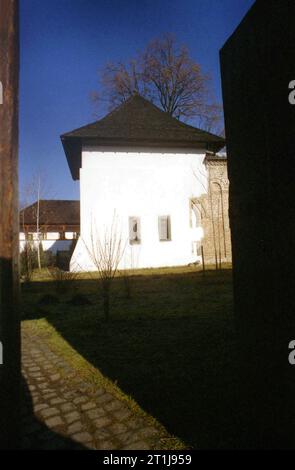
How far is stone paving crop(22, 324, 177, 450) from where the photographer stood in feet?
6.63

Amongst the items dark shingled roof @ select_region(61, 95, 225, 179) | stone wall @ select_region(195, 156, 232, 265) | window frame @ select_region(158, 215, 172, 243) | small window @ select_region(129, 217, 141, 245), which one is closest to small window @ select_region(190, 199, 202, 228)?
stone wall @ select_region(195, 156, 232, 265)

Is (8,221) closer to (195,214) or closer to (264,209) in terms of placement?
(264,209)

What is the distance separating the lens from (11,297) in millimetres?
1396

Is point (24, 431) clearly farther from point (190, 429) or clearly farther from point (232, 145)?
point (232, 145)

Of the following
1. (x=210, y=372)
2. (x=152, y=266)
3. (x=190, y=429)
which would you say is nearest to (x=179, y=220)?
(x=152, y=266)

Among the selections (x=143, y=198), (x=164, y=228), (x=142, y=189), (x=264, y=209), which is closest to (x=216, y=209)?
(x=164, y=228)

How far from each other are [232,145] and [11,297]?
4.72 ft

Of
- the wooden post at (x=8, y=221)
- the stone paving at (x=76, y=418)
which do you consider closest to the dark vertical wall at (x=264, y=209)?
the stone paving at (x=76, y=418)

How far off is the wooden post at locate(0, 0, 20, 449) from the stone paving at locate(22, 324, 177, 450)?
0.82 metres

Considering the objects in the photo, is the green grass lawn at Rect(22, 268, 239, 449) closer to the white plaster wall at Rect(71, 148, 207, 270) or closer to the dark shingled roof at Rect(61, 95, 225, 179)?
the white plaster wall at Rect(71, 148, 207, 270)

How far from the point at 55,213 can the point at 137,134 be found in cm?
2641

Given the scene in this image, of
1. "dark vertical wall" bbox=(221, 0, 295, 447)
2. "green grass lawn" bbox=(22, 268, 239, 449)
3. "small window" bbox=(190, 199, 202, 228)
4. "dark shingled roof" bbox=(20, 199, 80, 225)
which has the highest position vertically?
"dark shingled roof" bbox=(20, 199, 80, 225)

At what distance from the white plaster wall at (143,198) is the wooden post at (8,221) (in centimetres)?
1362

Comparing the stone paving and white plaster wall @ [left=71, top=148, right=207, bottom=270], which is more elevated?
white plaster wall @ [left=71, top=148, right=207, bottom=270]
